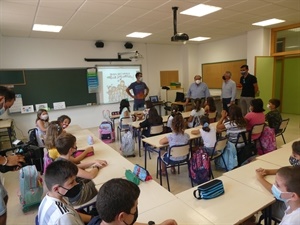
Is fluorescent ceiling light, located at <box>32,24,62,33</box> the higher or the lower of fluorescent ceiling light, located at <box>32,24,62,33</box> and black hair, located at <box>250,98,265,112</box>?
the higher

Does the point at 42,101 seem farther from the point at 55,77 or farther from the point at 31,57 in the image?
the point at 31,57

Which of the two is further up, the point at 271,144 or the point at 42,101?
the point at 42,101

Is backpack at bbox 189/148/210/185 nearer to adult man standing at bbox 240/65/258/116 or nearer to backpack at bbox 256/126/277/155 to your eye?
backpack at bbox 256/126/277/155

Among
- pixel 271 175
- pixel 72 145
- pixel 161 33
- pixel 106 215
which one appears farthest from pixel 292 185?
pixel 161 33

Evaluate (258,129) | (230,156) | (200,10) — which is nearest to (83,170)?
(230,156)

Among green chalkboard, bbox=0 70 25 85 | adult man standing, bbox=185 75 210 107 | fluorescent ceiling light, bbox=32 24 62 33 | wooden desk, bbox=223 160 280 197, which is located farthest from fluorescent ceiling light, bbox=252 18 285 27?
green chalkboard, bbox=0 70 25 85

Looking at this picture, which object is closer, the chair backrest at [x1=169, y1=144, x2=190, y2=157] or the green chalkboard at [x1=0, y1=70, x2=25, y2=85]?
the chair backrest at [x1=169, y1=144, x2=190, y2=157]

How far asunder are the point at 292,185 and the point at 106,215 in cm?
108

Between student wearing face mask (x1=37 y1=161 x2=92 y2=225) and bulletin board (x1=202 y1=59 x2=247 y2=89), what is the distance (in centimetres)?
718

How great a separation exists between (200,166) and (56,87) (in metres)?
5.23

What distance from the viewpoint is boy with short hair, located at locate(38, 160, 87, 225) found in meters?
1.15

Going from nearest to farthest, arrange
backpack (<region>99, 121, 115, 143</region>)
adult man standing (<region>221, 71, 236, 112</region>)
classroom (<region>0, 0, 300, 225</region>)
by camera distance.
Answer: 1. classroom (<region>0, 0, 300, 225</region>)
2. backpack (<region>99, 121, 115, 143</region>)
3. adult man standing (<region>221, 71, 236, 112</region>)

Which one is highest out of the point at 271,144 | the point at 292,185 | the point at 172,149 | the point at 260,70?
the point at 260,70

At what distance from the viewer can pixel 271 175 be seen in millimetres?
1868
